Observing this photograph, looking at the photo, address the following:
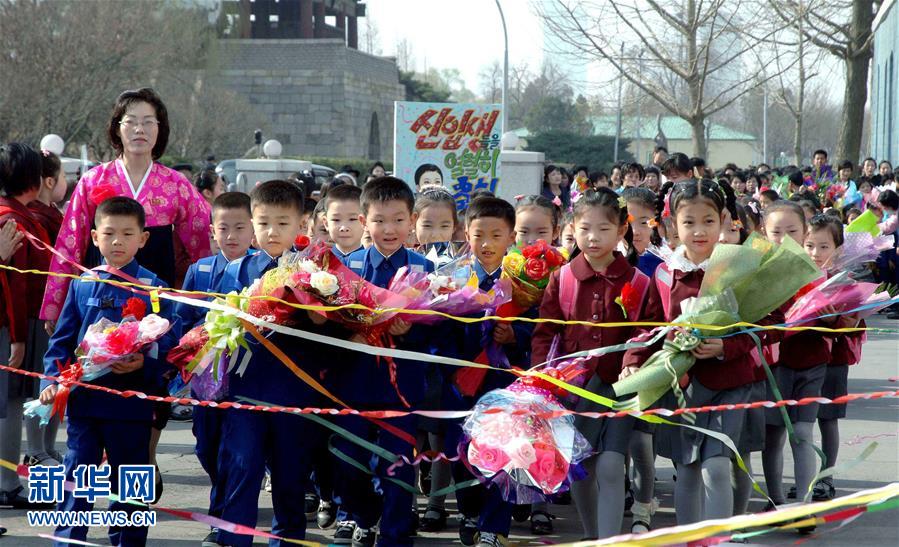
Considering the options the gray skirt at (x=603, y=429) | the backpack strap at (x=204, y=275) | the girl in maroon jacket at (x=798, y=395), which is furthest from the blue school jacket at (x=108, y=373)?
the girl in maroon jacket at (x=798, y=395)

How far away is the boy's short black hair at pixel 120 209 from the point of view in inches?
202

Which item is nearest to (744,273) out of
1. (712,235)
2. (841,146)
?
(712,235)

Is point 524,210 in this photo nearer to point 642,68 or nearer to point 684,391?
point 684,391

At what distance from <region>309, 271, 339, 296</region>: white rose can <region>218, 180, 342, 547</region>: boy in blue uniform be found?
0.20 m

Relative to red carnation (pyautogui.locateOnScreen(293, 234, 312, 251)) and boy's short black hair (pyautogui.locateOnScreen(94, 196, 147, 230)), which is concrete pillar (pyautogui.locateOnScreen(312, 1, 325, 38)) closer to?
red carnation (pyautogui.locateOnScreen(293, 234, 312, 251))

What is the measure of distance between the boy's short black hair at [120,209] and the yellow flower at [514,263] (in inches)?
67.4

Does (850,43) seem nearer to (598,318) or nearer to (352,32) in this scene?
(598,318)

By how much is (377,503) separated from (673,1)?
17.8 m

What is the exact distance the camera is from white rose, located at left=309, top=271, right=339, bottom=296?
4.56 meters

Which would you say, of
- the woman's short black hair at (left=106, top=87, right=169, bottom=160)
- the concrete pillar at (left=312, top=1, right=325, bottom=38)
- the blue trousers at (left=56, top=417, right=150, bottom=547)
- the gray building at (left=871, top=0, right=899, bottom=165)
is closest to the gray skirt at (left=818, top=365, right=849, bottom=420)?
the blue trousers at (left=56, top=417, right=150, bottom=547)

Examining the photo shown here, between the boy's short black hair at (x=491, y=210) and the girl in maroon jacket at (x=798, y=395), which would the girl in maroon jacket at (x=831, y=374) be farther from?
the boy's short black hair at (x=491, y=210)

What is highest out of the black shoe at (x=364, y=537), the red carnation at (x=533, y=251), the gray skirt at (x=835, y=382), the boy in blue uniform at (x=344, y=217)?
the boy in blue uniform at (x=344, y=217)

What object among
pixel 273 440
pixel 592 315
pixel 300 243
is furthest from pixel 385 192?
pixel 273 440

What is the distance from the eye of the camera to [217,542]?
5.26 m
